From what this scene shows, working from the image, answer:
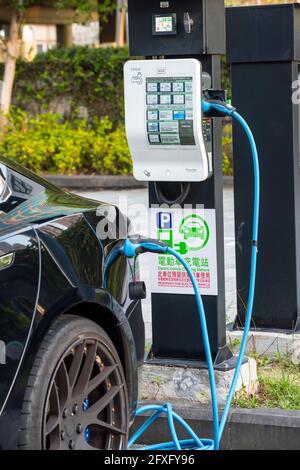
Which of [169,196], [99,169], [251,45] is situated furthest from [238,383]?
[99,169]

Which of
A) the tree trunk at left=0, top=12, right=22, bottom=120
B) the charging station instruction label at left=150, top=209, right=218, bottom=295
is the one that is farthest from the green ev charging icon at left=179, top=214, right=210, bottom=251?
the tree trunk at left=0, top=12, right=22, bottom=120

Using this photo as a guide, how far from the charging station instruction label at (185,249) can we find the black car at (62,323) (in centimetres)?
64

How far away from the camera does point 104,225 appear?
402 centimetres

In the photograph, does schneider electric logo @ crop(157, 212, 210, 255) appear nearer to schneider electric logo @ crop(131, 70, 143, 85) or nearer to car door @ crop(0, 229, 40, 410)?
schneider electric logo @ crop(131, 70, 143, 85)

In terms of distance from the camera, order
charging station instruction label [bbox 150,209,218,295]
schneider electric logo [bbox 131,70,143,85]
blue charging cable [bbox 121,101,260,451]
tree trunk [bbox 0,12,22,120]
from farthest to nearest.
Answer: tree trunk [bbox 0,12,22,120] < charging station instruction label [bbox 150,209,218,295] < schneider electric logo [bbox 131,70,143,85] < blue charging cable [bbox 121,101,260,451]

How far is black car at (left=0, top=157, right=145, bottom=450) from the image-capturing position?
3.29 meters

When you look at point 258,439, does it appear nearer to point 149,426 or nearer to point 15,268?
point 149,426

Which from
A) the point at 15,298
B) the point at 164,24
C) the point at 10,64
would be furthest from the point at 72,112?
the point at 15,298

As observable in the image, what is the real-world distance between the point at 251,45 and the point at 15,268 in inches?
109

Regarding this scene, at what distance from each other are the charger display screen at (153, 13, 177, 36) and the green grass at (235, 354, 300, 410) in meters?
1.79

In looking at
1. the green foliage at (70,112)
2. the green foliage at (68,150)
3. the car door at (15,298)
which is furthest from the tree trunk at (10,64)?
the car door at (15,298)

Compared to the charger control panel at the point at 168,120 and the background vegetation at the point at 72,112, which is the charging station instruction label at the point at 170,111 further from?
the background vegetation at the point at 72,112

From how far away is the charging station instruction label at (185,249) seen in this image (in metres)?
4.78

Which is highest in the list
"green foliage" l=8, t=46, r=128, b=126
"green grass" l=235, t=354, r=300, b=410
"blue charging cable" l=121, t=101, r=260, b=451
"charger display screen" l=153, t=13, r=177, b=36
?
"charger display screen" l=153, t=13, r=177, b=36
